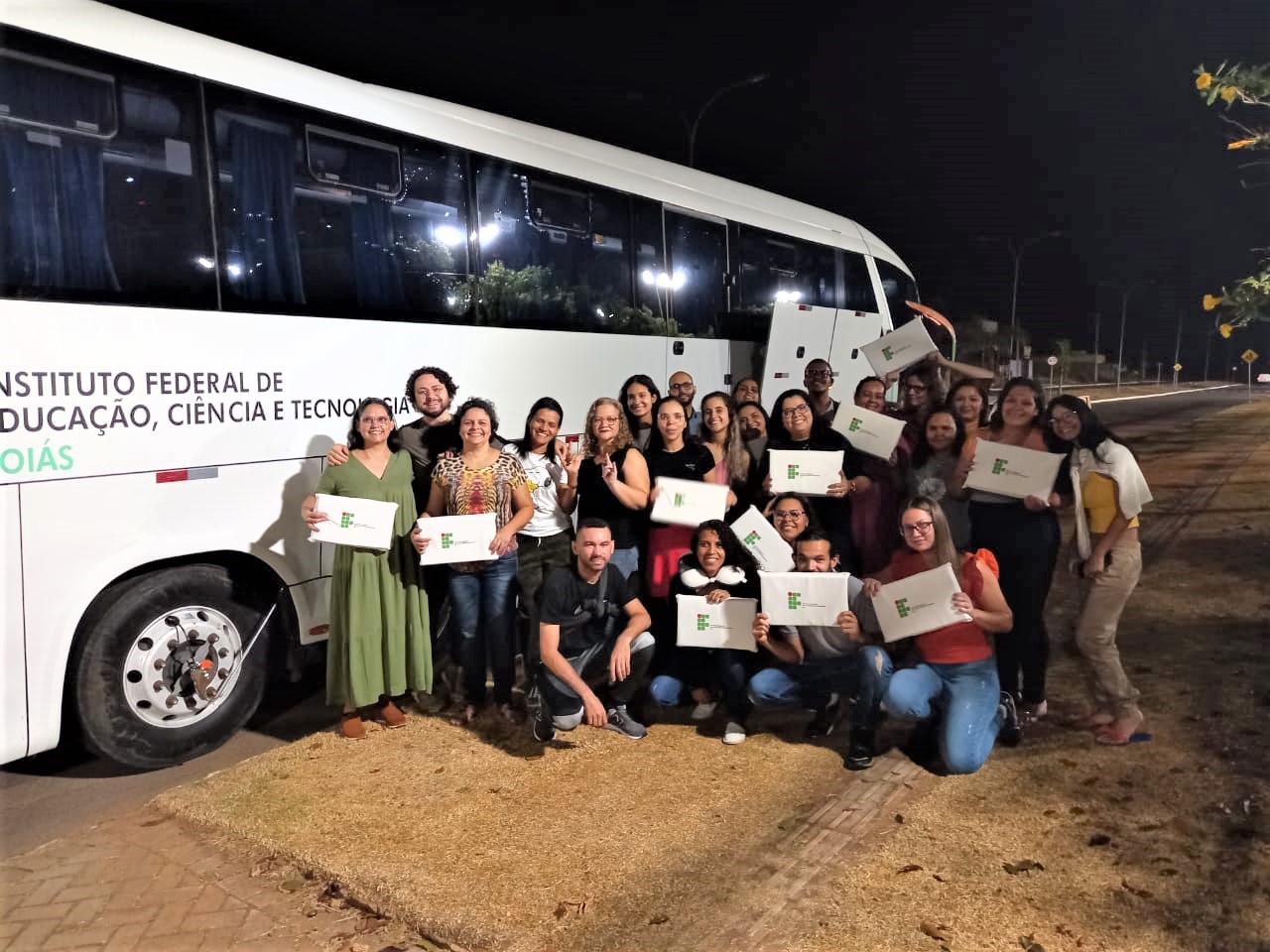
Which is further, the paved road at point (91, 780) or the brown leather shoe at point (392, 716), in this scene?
the brown leather shoe at point (392, 716)

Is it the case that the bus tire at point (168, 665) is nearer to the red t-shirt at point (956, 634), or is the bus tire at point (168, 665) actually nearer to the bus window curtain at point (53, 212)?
the bus window curtain at point (53, 212)

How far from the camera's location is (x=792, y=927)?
3.26 m

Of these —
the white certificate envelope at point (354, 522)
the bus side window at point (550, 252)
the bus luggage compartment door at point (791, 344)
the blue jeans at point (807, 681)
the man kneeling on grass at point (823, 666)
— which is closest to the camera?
the man kneeling on grass at point (823, 666)

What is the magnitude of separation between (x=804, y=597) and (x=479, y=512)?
1.73m

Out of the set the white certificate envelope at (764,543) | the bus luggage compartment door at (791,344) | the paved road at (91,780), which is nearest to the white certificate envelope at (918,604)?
the white certificate envelope at (764,543)

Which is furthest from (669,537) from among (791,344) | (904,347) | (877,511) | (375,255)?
(791,344)

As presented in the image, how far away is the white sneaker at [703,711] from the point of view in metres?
5.14

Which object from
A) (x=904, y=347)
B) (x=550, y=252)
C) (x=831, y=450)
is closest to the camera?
(x=831, y=450)

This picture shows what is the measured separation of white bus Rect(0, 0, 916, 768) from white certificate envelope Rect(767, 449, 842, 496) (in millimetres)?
2097

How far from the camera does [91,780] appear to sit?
183 inches

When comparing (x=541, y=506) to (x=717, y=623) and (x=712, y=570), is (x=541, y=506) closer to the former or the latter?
(x=712, y=570)

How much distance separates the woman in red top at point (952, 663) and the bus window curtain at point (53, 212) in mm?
3892

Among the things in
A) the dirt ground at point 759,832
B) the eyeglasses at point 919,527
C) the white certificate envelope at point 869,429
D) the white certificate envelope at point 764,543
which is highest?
the white certificate envelope at point 869,429

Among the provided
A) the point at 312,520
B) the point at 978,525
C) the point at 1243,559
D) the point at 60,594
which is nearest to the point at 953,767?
the point at 978,525
